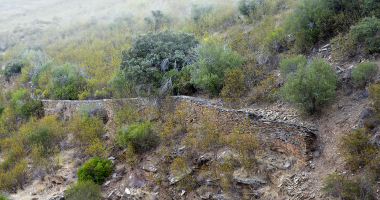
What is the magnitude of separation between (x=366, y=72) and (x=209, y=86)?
7.18m

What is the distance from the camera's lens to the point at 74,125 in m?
15.4

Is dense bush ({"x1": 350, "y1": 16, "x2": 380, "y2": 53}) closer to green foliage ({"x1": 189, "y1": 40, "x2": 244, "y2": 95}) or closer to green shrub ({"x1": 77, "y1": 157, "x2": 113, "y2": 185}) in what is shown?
green foliage ({"x1": 189, "y1": 40, "x2": 244, "y2": 95})

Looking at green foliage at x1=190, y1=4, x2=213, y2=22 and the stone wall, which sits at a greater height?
green foliage at x1=190, y1=4, x2=213, y2=22

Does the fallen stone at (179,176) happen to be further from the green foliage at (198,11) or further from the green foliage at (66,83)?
the green foliage at (198,11)

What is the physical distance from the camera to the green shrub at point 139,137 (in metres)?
12.1

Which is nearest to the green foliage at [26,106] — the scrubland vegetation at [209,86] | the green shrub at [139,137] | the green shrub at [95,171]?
the scrubland vegetation at [209,86]

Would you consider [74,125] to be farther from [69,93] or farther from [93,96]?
A: [69,93]

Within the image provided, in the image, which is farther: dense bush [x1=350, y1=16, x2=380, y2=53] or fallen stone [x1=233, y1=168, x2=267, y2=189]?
dense bush [x1=350, y1=16, x2=380, y2=53]

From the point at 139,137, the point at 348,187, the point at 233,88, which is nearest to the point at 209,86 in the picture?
the point at 233,88

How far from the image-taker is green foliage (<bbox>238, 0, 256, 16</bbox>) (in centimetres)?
1991

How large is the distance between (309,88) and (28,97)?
24514 millimetres

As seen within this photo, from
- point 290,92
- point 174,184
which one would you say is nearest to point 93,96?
point 174,184

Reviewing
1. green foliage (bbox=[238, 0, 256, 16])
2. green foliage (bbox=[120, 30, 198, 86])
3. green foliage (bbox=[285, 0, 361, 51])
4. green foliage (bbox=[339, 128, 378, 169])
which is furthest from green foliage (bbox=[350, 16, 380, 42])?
green foliage (bbox=[238, 0, 256, 16])

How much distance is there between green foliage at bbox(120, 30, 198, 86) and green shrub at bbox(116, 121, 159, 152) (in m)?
3.89
